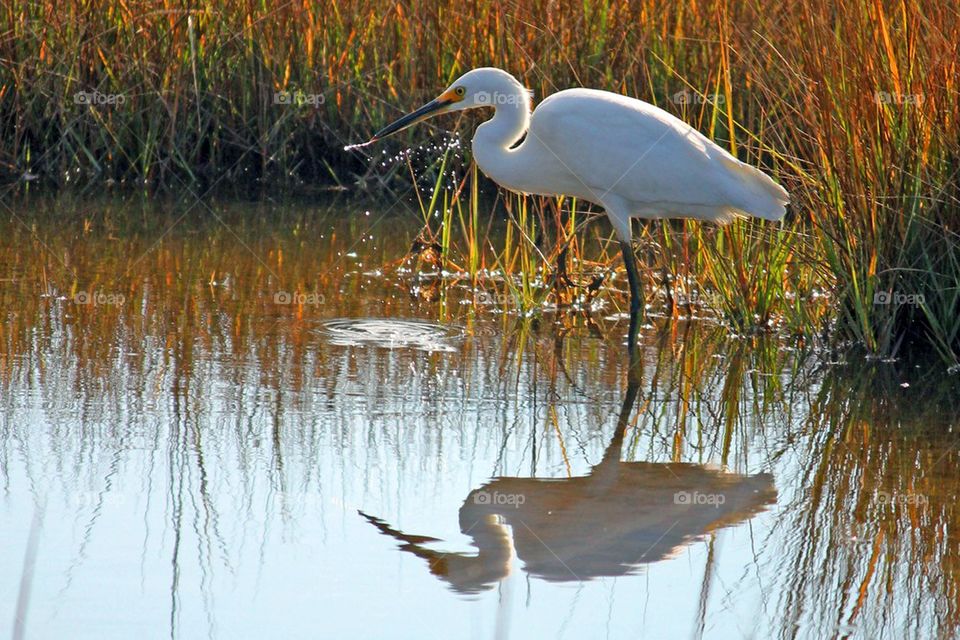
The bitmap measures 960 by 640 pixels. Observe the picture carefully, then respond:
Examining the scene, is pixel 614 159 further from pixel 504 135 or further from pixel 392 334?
pixel 392 334

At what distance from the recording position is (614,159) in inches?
215

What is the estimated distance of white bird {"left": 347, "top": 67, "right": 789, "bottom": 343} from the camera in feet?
17.5

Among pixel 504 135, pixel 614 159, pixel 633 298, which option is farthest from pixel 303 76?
pixel 633 298

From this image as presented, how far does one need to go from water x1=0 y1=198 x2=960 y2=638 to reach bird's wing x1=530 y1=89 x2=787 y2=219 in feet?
1.84

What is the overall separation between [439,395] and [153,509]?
4.26 feet

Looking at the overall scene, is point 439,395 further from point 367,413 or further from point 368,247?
point 368,247

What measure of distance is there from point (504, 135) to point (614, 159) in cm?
53

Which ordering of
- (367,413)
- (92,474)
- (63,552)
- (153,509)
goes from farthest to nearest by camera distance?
(367,413) → (92,474) → (153,509) → (63,552)

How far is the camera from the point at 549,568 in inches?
119

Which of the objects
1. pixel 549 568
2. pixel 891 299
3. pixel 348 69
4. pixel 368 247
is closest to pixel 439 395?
pixel 549 568

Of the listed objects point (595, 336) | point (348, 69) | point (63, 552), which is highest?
point (348, 69)

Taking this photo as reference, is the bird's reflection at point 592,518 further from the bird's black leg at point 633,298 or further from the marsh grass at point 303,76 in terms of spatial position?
the marsh grass at point 303,76

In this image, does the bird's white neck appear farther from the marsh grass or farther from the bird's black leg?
the marsh grass

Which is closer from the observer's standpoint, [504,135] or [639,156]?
[639,156]
